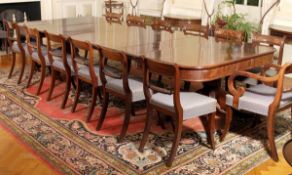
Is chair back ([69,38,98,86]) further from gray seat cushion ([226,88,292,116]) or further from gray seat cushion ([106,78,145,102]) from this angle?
gray seat cushion ([226,88,292,116])

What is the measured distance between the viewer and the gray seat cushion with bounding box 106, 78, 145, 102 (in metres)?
3.17

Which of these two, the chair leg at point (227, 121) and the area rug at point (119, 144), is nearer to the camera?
the area rug at point (119, 144)

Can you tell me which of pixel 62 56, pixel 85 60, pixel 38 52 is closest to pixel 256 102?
pixel 85 60

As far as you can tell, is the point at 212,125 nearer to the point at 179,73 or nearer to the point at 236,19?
the point at 179,73

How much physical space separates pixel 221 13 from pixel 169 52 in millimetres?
3302

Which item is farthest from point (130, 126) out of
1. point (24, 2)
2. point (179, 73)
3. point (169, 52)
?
point (24, 2)

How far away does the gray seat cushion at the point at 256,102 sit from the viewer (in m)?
2.90

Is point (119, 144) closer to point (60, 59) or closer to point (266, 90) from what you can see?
point (266, 90)

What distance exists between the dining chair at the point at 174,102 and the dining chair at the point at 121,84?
0.21 m

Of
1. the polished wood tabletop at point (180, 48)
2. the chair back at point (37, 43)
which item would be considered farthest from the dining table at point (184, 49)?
the chair back at point (37, 43)

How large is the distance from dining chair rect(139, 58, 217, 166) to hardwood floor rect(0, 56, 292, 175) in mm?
521

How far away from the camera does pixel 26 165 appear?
2.86 meters

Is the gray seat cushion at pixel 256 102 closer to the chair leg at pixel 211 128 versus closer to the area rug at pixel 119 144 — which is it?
the chair leg at pixel 211 128

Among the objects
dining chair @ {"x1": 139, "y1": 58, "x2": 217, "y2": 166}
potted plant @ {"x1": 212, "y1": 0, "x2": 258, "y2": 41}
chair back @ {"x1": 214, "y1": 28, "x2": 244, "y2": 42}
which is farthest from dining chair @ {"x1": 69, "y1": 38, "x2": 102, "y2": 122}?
potted plant @ {"x1": 212, "y1": 0, "x2": 258, "y2": 41}
